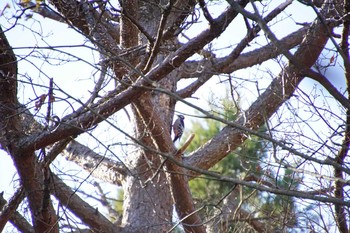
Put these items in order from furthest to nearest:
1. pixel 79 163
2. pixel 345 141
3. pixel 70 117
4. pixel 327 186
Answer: pixel 79 163, pixel 70 117, pixel 327 186, pixel 345 141

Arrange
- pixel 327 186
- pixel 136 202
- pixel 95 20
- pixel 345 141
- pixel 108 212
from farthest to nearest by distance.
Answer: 1. pixel 108 212
2. pixel 136 202
3. pixel 95 20
4. pixel 327 186
5. pixel 345 141

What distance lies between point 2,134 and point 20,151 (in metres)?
0.21

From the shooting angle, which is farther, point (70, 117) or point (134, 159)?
point (134, 159)

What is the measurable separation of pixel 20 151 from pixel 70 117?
0.45 meters

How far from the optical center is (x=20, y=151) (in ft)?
15.8

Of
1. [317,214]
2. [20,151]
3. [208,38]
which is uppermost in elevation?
[208,38]

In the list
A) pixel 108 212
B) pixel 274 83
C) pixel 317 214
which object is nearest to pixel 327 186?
pixel 317 214

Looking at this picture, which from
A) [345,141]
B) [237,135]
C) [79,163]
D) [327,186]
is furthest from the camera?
[79,163]

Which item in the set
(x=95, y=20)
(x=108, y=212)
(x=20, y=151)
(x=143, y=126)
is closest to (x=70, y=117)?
(x=20, y=151)

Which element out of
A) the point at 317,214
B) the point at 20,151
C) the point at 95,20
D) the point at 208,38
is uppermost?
the point at 95,20

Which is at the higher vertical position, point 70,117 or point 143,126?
point 143,126

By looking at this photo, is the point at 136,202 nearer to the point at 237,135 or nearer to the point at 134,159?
the point at 134,159

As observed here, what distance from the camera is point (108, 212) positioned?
27.8ft

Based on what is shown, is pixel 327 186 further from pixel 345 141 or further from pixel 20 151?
pixel 20 151
